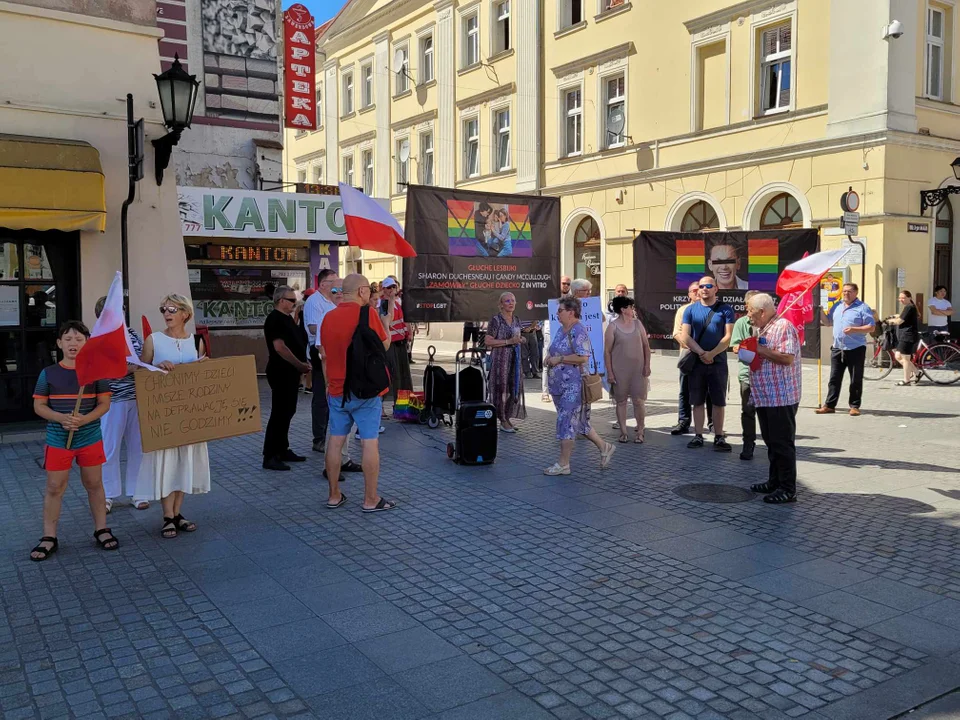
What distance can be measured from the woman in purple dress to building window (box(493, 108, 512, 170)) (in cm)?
1931

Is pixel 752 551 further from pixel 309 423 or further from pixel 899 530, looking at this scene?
pixel 309 423

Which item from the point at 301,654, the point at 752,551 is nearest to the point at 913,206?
the point at 752,551

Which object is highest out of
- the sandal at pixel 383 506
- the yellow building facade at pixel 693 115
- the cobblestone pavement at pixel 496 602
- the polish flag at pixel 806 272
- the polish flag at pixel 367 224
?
the yellow building facade at pixel 693 115

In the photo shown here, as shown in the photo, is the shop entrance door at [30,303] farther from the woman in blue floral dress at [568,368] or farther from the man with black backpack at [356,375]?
the woman in blue floral dress at [568,368]

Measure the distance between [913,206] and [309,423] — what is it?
1418cm

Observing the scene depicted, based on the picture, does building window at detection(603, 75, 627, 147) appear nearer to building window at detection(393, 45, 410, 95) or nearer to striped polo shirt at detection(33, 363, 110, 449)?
building window at detection(393, 45, 410, 95)

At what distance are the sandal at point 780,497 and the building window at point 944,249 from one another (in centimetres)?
1481

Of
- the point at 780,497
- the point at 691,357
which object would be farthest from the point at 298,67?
the point at 780,497

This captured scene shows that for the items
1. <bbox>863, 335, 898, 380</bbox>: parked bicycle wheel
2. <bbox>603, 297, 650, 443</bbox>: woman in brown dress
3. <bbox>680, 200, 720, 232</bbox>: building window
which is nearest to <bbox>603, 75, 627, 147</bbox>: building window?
<bbox>680, 200, 720, 232</bbox>: building window

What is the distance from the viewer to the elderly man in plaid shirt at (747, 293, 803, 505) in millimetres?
6941

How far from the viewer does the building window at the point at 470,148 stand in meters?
30.3

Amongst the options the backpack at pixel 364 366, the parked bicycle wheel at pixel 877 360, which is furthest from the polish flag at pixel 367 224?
the parked bicycle wheel at pixel 877 360

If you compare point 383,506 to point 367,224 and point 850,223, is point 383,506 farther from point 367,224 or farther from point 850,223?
point 850,223

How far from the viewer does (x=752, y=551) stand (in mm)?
5766
